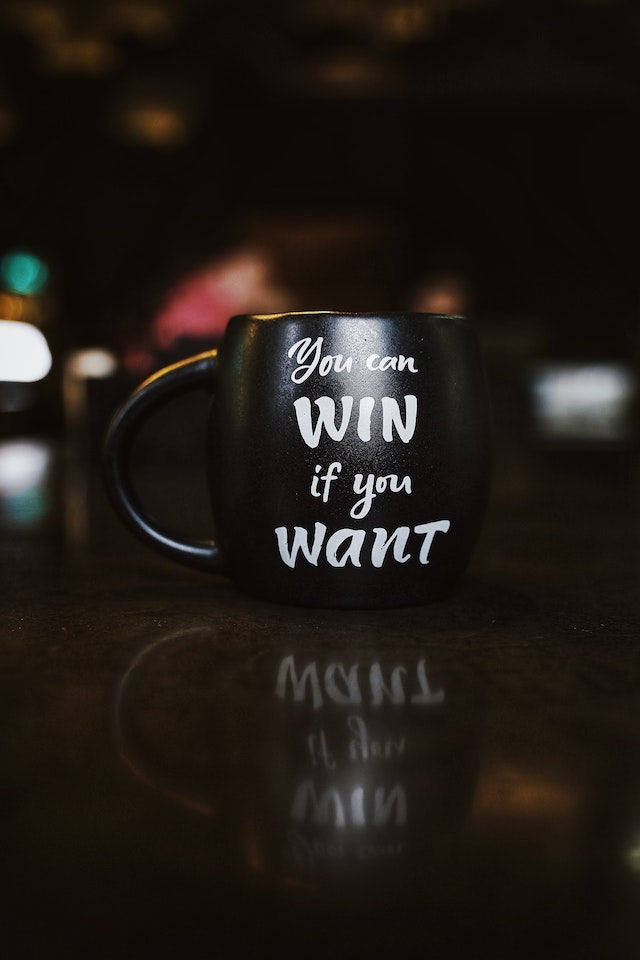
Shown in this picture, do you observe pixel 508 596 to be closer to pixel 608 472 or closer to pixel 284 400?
pixel 284 400

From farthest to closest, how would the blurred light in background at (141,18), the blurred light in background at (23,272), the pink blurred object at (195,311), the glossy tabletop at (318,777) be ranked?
the blurred light in background at (23,272) → the blurred light in background at (141,18) → the pink blurred object at (195,311) → the glossy tabletop at (318,777)

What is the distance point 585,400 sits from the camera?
3.31 meters

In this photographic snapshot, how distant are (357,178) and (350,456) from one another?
4.21 meters

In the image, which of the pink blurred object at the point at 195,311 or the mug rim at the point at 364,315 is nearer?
the mug rim at the point at 364,315

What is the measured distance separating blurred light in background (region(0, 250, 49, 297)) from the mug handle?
3.63m

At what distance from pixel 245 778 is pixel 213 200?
4.34 m

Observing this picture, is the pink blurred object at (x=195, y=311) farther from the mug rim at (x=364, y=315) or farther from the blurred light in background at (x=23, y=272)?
the blurred light in background at (x=23, y=272)

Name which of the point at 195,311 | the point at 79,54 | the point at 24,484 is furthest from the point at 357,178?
the point at 24,484

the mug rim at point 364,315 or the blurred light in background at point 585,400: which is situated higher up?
the mug rim at point 364,315

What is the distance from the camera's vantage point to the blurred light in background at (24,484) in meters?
0.61

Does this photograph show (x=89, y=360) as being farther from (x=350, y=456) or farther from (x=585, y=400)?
Result: (x=585, y=400)

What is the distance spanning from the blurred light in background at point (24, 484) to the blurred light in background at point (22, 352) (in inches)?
62.9

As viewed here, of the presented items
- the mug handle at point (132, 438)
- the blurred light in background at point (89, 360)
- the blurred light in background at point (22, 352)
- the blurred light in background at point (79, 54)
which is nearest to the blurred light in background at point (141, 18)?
the blurred light in background at point (79, 54)

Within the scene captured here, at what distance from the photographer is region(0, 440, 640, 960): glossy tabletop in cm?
14
